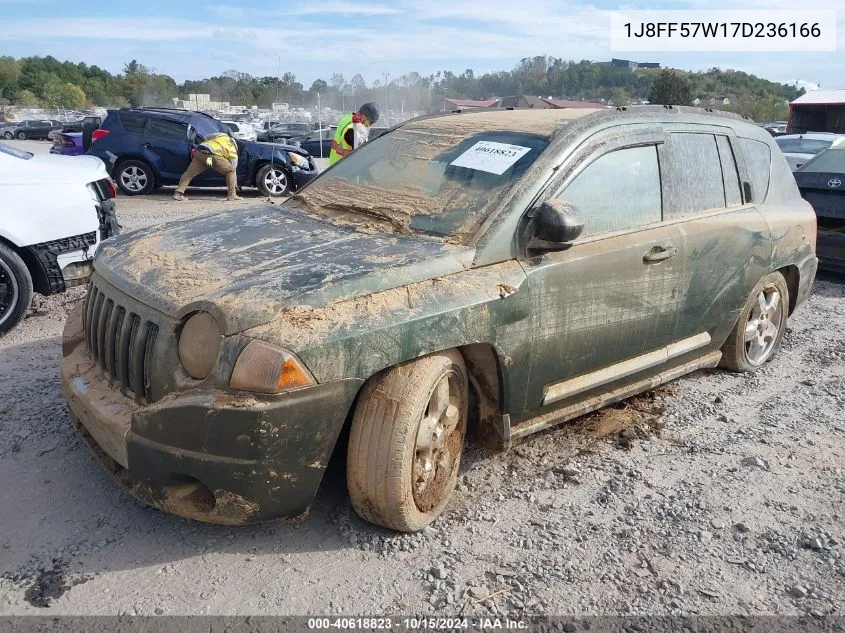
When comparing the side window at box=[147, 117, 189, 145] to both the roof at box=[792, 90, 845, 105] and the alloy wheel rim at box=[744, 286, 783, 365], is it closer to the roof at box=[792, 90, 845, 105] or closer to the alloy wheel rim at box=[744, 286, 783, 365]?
the alloy wheel rim at box=[744, 286, 783, 365]

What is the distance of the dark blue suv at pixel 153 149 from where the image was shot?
12625mm

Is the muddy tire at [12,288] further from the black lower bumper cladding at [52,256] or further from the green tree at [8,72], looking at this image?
the green tree at [8,72]

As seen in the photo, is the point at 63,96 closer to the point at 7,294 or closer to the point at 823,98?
the point at 823,98

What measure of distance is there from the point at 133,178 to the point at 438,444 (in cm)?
1161

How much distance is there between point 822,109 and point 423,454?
23.5 m

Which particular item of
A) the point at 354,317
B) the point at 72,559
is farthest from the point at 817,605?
the point at 72,559

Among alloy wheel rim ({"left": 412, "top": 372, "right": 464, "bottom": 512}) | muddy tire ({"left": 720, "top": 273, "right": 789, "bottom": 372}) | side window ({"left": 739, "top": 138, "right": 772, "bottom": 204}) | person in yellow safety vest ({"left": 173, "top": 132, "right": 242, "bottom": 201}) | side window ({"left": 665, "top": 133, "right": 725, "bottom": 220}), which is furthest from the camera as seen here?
person in yellow safety vest ({"left": 173, "top": 132, "right": 242, "bottom": 201})

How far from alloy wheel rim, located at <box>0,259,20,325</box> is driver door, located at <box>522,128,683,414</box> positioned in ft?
12.6

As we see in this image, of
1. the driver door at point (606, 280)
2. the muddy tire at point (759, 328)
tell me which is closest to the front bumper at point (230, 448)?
the driver door at point (606, 280)

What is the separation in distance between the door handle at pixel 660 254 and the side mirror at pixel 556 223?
682mm

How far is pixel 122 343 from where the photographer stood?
2879 millimetres

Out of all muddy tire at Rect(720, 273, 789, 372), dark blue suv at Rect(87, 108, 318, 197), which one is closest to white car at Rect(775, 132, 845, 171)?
dark blue suv at Rect(87, 108, 318, 197)

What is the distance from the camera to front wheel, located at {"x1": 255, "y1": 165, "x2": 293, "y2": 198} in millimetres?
13453

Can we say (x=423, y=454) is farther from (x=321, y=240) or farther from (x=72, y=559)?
(x=72, y=559)
